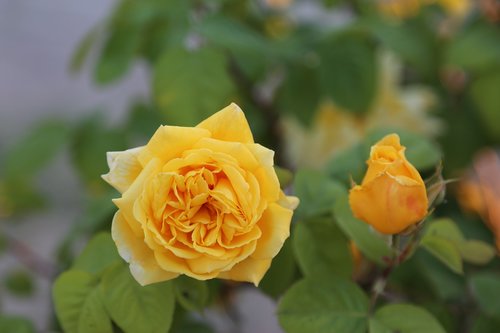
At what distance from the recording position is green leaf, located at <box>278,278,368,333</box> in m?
0.31

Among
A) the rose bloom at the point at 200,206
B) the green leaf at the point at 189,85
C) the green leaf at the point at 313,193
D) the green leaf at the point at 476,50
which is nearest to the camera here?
the rose bloom at the point at 200,206

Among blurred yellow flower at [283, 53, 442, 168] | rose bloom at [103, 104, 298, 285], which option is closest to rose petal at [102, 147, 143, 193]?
rose bloom at [103, 104, 298, 285]

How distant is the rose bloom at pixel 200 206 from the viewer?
0.27 meters

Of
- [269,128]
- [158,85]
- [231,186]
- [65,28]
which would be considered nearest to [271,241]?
[231,186]

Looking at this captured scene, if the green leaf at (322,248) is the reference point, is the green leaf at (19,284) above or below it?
below

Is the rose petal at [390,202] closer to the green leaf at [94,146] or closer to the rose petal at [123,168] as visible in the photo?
the rose petal at [123,168]

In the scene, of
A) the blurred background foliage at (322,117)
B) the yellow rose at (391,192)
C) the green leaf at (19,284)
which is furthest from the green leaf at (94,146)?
the yellow rose at (391,192)

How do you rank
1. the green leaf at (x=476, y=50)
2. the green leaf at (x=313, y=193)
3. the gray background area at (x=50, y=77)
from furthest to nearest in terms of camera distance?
the gray background area at (x=50, y=77) → the green leaf at (x=476, y=50) → the green leaf at (x=313, y=193)

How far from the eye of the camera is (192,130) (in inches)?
10.8

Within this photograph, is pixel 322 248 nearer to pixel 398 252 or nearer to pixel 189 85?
pixel 398 252

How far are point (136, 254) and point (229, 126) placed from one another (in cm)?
7

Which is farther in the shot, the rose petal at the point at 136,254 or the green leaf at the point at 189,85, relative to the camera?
the green leaf at the point at 189,85

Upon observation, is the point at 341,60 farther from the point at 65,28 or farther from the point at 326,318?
the point at 65,28

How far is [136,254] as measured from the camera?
0.28m
